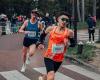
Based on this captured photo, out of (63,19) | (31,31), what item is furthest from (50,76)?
(31,31)

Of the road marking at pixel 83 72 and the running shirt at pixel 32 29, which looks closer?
the road marking at pixel 83 72

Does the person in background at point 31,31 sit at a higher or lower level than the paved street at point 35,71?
higher

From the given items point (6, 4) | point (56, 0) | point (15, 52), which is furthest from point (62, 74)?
point (56, 0)

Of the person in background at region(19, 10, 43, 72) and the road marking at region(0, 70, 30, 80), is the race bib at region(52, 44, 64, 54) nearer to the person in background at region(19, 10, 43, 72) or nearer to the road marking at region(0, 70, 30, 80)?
the road marking at region(0, 70, 30, 80)

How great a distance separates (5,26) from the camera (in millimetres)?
35062

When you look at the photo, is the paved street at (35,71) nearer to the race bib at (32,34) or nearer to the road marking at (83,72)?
the road marking at (83,72)

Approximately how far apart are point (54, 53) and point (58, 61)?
19 centimetres

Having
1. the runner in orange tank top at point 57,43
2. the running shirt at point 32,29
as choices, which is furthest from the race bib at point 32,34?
the runner in orange tank top at point 57,43

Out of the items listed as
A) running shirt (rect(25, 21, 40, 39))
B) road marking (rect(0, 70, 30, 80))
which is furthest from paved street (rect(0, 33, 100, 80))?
running shirt (rect(25, 21, 40, 39))

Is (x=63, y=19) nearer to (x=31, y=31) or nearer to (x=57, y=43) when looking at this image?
(x=57, y=43)

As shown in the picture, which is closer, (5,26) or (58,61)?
(58,61)

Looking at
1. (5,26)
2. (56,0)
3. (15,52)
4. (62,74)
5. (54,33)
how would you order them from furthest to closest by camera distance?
(56,0)
(5,26)
(15,52)
(62,74)
(54,33)

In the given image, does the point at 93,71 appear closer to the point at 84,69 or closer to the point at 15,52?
the point at 84,69

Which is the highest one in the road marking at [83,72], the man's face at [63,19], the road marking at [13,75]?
the man's face at [63,19]
